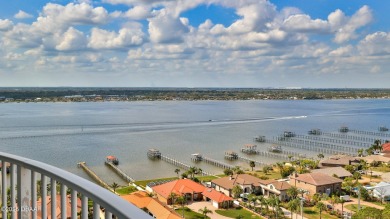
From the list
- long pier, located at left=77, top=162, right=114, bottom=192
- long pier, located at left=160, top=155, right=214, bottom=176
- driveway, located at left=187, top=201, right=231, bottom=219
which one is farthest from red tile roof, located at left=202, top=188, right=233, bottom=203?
long pier, located at left=77, top=162, right=114, bottom=192

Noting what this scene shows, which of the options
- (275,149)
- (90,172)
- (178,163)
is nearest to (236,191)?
(178,163)

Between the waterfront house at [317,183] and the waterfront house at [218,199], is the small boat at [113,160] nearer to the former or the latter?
the waterfront house at [218,199]

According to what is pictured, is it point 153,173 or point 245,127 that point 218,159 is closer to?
point 153,173

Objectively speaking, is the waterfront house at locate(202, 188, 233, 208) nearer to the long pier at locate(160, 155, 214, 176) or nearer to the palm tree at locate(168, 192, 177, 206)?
the palm tree at locate(168, 192, 177, 206)

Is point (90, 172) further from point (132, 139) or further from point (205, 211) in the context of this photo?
point (132, 139)

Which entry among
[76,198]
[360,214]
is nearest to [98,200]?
[76,198]

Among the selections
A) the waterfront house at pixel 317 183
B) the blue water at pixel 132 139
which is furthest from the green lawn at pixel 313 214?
the blue water at pixel 132 139
